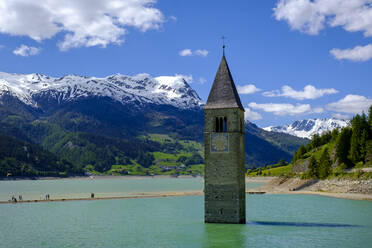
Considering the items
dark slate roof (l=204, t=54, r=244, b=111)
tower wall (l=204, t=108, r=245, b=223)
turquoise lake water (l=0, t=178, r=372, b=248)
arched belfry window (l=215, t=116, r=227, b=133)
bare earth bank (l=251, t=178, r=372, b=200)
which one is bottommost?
turquoise lake water (l=0, t=178, r=372, b=248)

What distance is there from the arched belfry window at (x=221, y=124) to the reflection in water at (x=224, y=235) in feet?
37.4

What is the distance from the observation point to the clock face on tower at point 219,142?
174 ft

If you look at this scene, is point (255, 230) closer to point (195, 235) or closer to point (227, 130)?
point (195, 235)

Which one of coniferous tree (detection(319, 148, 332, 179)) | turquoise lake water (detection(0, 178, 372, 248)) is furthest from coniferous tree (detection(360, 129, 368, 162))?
turquoise lake water (detection(0, 178, 372, 248))

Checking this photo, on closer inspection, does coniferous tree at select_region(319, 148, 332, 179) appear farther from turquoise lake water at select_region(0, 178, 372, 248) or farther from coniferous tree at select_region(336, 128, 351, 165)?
turquoise lake water at select_region(0, 178, 372, 248)

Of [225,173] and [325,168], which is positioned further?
[325,168]

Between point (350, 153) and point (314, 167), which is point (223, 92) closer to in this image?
point (350, 153)

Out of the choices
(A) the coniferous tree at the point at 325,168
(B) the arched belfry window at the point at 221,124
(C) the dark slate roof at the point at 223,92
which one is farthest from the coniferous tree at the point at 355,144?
(B) the arched belfry window at the point at 221,124

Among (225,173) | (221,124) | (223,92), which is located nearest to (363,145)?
(223,92)

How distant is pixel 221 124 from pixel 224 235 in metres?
13.5

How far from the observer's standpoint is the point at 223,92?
55125mm

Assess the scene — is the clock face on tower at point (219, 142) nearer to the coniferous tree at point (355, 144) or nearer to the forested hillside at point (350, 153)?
the forested hillside at point (350, 153)

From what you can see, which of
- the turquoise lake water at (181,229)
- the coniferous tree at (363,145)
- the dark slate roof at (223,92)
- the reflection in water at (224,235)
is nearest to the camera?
the reflection in water at (224,235)

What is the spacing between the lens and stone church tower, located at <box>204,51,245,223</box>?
52.4 meters
